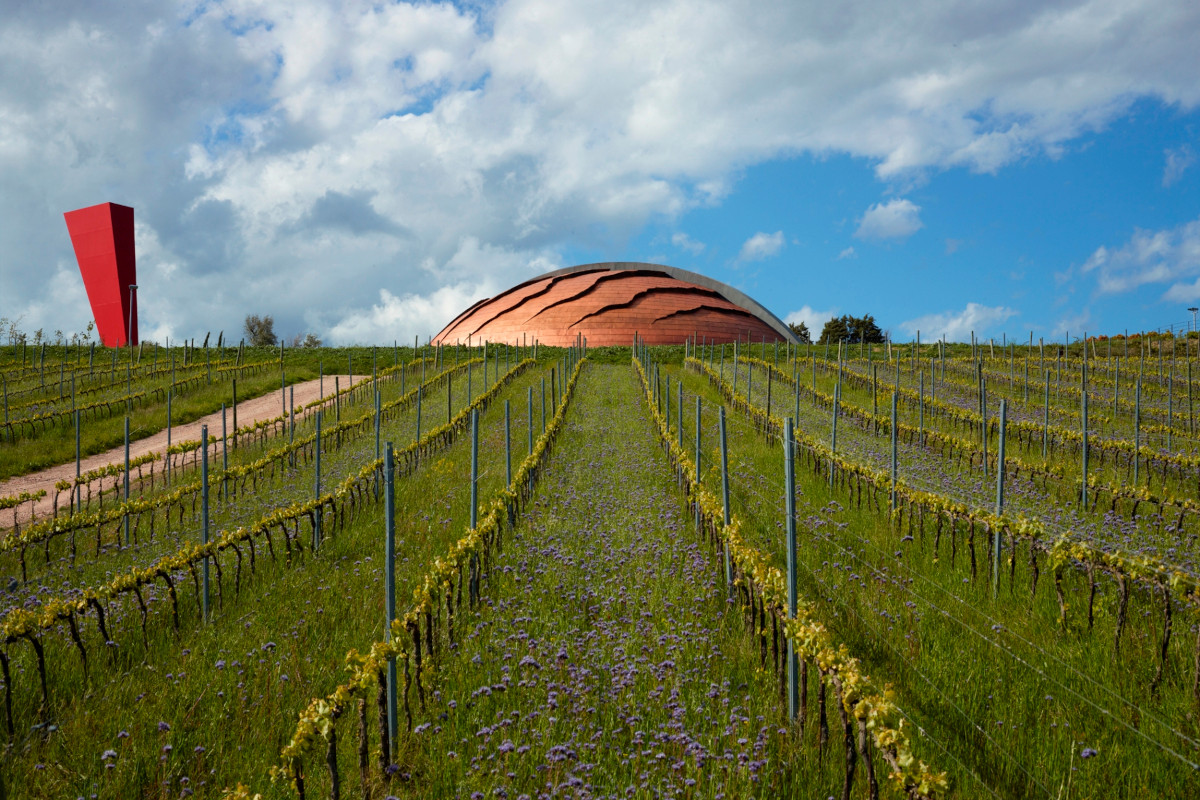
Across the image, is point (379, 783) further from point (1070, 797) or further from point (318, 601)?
point (1070, 797)

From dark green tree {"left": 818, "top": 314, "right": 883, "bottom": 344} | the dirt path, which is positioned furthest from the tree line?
the dirt path

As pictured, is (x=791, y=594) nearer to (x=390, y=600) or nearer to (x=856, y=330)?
(x=390, y=600)

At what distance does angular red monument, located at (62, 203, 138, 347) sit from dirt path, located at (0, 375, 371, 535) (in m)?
27.9

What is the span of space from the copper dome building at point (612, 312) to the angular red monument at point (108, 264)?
26584mm

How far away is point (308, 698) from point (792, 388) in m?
23.0

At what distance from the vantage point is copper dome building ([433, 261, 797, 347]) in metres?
57.2

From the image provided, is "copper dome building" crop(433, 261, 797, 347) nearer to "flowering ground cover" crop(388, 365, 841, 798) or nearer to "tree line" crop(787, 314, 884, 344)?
"tree line" crop(787, 314, 884, 344)

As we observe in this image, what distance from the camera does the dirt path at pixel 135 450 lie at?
14.5 metres

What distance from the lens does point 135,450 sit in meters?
20.7

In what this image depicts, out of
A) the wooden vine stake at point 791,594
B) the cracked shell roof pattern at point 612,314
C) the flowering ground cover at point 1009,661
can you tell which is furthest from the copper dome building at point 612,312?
the wooden vine stake at point 791,594

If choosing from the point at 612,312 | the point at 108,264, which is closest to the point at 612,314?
the point at 612,312

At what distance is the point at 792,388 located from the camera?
25594mm

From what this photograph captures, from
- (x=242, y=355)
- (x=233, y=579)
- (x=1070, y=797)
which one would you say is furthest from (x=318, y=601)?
(x=242, y=355)

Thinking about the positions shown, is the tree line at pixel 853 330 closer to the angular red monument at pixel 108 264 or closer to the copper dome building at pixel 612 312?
the copper dome building at pixel 612 312
